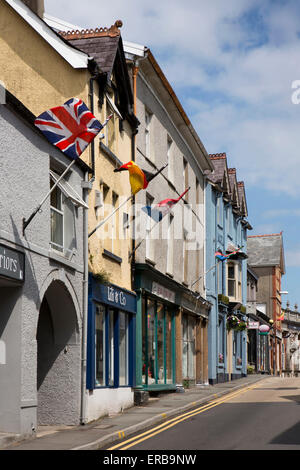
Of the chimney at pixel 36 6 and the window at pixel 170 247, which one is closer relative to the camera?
the chimney at pixel 36 6

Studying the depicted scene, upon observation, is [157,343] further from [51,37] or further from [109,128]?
[51,37]

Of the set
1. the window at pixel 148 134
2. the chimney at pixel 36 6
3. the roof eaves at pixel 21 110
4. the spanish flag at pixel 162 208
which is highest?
the chimney at pixel 36 6

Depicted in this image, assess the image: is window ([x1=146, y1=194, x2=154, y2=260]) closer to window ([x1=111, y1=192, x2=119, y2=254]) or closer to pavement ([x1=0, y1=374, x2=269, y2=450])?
window ([x1=111, y1=192, x2=119, y2=254])

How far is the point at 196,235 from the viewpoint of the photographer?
3384 centimetres

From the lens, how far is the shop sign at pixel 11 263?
1317 cm

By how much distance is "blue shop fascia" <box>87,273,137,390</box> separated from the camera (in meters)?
18.3

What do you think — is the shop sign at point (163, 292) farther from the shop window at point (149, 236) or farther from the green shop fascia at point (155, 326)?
the shop window at point (149, 236)

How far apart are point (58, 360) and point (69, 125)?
233 inches

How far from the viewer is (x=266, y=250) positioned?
71.9 metres

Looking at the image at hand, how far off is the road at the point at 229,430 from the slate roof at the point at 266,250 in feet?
158

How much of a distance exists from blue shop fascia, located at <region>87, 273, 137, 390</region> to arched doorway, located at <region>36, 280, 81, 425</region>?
2.32 ft

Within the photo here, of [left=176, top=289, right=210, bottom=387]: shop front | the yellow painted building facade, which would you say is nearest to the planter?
[left=176, top=289, right=210, bottom=387]: shop front

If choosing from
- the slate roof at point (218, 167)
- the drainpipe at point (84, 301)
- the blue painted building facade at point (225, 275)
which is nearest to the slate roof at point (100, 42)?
the drainpipe at point (84, 301)
